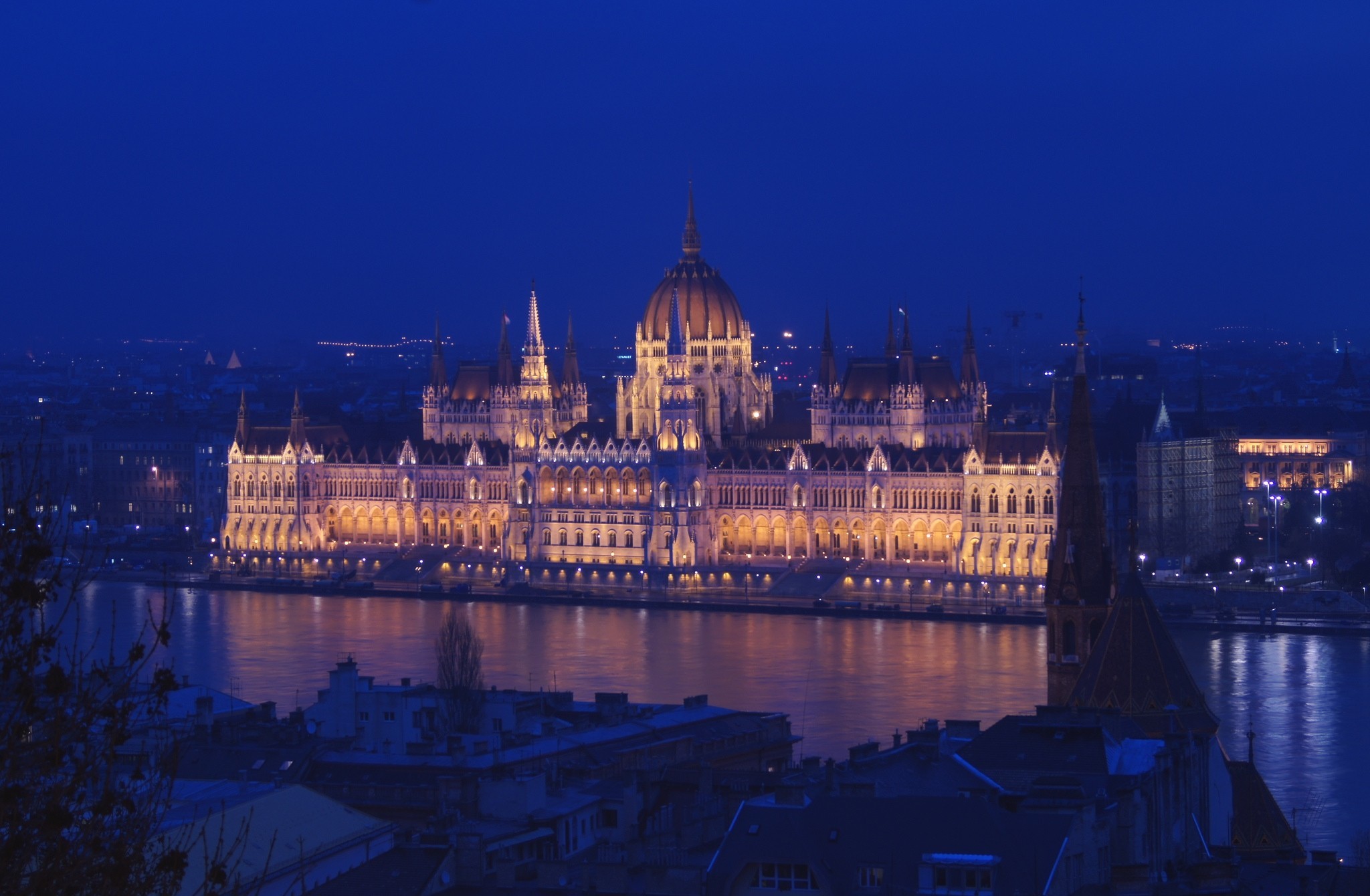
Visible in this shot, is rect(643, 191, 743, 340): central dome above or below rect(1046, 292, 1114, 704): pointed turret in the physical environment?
above

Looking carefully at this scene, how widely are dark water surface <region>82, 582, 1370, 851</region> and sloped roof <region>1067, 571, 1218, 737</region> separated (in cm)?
836

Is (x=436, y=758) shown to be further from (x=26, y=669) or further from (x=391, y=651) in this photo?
(x=391, y=651)

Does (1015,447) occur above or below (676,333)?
below

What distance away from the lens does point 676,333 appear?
85.9 m

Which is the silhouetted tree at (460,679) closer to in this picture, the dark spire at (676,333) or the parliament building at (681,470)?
the parliament building at (681,470)

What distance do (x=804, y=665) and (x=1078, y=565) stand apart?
28.1 metres

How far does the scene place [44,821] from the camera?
8.61 meters

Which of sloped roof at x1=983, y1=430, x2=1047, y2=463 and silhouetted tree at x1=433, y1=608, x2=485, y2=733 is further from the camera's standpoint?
sloped roof at x1=983, y1=430, x2=1047, y2=463

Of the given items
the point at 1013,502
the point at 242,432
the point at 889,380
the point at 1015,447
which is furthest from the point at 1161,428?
the point at 242,432

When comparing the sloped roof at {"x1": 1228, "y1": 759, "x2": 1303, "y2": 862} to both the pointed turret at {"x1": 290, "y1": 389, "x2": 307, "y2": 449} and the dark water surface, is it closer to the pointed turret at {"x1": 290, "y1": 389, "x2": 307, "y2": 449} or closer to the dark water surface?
the dark water surface

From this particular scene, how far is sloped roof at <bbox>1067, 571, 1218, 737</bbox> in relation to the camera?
2489 cm

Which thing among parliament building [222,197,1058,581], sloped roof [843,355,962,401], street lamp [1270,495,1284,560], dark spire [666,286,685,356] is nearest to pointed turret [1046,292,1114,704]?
parliament building [222,197,1058,581]

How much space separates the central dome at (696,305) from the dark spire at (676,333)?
297 millimetres

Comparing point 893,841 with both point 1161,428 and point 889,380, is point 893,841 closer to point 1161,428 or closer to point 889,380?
point 1161,428
